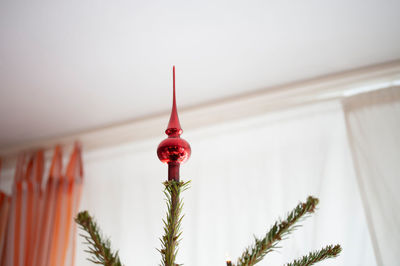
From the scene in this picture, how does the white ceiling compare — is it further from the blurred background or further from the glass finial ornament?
the glass finial ornament

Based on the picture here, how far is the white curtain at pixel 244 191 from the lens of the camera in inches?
53.0

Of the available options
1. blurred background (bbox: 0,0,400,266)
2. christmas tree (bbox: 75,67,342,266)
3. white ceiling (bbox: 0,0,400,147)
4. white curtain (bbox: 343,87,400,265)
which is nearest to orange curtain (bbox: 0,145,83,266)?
blurred background (bbox: 0,0,400,266)

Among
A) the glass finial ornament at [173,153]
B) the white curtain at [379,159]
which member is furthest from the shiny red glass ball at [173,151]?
the white curtain at [379,159]

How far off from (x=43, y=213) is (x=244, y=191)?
917 mm

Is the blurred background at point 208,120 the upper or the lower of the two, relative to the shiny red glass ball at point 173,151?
upper

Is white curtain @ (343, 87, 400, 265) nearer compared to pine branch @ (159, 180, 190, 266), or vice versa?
pine branch @ (159, 180, 190, 266)

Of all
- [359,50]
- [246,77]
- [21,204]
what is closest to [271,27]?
[246,77]

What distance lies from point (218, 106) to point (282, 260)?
0.68 m

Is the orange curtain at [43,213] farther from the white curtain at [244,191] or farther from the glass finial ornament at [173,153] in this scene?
the glass finial ornament at [173,153]

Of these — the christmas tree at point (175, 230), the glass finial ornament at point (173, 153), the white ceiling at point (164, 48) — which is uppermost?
the white ceiling at point (164, 48)

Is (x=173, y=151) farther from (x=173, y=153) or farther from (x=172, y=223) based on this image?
(x=172, y=223)

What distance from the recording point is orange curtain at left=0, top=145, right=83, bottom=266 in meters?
1.58

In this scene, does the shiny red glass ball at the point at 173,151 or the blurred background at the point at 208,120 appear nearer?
the shiny red glass ball at the point at 173,151

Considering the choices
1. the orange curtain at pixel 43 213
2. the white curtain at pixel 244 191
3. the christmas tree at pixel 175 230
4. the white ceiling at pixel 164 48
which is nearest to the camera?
the christmas tree at pixel 175 230
